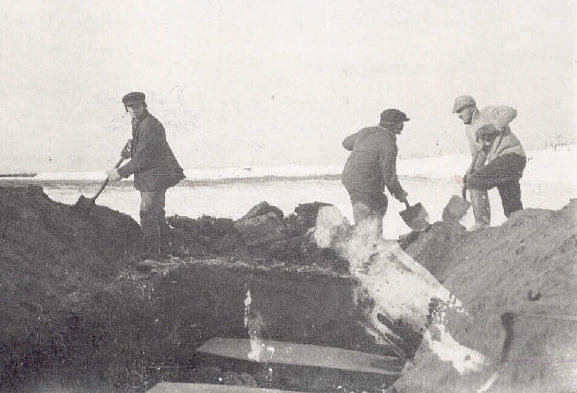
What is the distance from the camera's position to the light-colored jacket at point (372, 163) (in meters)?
6.49

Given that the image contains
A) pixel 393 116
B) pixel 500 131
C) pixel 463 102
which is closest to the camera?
pixel 500 131

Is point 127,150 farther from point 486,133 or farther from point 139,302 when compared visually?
point 486,133

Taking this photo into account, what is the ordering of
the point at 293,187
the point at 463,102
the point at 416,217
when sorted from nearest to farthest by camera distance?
the point at 463,102 → the point at 416,217 → the point at 293,187

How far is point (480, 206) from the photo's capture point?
638 centimetres

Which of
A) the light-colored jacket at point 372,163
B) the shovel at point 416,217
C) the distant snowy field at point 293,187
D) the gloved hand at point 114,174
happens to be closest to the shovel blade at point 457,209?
the shovel at point 416,217

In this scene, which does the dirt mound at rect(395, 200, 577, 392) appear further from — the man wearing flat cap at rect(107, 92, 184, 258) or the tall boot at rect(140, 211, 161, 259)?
the tall boot at rect(140, 211, 161, 259)

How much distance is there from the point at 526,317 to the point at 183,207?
6320 millimetres

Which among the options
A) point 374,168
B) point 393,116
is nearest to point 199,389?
point 374,168

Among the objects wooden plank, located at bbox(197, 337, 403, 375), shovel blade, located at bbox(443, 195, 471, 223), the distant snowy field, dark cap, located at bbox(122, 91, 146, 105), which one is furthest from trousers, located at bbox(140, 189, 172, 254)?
shovel blade, located at bbox(443, 195, 471, 223)

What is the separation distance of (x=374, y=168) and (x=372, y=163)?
0.05 metres

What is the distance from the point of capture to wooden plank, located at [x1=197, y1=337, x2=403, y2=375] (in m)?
4.68

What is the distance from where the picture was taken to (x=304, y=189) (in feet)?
31.9

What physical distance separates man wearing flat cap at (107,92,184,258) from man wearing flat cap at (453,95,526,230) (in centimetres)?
284

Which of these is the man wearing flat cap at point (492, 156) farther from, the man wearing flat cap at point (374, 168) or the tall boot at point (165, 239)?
the tall boot at point (165, 239)
